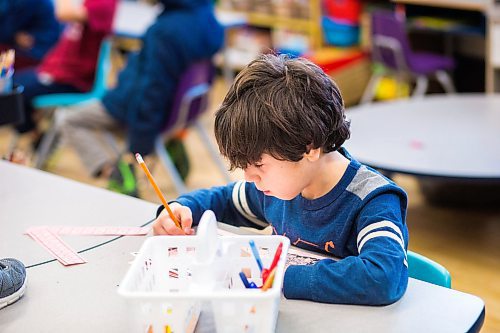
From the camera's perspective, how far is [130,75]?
3121 millimetres

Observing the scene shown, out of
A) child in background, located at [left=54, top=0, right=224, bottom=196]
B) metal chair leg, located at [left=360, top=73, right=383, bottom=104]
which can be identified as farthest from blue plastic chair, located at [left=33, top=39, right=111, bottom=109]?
metal chair leg, located at [left=360, top=73, right=383, bottom=104]

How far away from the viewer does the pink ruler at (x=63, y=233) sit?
1.38 meters

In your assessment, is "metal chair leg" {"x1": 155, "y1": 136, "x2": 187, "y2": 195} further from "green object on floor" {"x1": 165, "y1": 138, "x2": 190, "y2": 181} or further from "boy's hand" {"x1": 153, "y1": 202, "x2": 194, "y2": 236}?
"boy's hand" {"x1": 153, "y1": 202, "x2": 194, "y2": 236}

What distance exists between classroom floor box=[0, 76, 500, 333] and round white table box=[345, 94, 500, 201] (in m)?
0.15

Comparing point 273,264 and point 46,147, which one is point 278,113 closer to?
point 273,264

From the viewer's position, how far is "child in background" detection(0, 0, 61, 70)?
154 inches

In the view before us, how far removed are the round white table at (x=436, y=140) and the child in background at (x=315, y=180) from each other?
1215 millimetres

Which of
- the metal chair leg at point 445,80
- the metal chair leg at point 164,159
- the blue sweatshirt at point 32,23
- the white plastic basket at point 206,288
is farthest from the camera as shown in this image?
the metal chair leg at point 445,80

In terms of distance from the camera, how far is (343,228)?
1287 millimetres

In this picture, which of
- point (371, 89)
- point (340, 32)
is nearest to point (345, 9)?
point (340, 32)

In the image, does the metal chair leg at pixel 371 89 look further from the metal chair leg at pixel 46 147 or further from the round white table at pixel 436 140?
the metal chair leg at pixel 46 147

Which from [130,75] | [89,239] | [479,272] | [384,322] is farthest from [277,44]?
[384,322]

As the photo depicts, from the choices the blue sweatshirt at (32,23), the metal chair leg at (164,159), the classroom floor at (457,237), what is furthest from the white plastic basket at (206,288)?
the blue sweatshirt at (32,23)

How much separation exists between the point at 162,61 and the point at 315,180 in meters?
1.75
